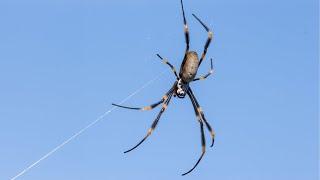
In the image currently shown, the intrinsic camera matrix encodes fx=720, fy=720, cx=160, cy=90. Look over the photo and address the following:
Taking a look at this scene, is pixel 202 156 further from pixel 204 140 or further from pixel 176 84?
pixel 176 84

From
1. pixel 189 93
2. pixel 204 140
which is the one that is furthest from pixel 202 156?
pixel 189 93

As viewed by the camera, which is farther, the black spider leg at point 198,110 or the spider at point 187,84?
the black spider leg at point 198,110

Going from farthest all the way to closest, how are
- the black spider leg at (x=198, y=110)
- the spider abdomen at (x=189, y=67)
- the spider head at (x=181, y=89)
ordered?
the black spider leg at (x=198, y=110)
the spider head at (x=181, y=89)
the spider abdomen at (x=189, y=67)

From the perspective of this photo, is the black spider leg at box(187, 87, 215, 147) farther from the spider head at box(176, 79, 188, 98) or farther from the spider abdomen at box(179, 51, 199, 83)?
the spider abdomen at box(179, 51, 199, 83)

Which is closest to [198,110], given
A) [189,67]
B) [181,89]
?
[181,89]

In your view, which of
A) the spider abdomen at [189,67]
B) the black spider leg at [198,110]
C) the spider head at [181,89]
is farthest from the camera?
the black spider leg at [198,110]

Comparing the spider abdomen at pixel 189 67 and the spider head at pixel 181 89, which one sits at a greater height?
the spider head at pixel 181 89

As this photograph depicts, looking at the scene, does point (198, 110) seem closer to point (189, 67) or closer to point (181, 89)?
point (181, 89)

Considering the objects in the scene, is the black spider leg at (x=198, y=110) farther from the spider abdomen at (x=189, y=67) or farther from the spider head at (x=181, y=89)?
the spider abdomen at (x=189, y=67)
